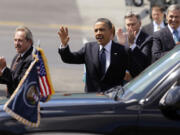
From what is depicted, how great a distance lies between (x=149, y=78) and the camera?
19.1 feet

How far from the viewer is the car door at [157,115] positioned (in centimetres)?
532

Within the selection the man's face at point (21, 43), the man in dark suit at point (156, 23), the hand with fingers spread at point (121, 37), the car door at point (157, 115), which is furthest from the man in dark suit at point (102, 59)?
the man in dark suit at point (156, 23)

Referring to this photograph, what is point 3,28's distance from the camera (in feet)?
66.1

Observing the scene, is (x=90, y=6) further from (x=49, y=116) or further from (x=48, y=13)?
(x=49, y=116)

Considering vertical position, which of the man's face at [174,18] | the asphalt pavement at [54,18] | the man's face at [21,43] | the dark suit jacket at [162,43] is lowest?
the asphalt pavement at [54,18]

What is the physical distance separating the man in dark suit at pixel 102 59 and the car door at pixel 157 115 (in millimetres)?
2149

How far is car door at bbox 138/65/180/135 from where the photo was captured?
532 cm

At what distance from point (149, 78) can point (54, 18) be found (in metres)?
16.1

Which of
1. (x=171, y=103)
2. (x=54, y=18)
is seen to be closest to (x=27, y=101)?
(x=171, y=103)

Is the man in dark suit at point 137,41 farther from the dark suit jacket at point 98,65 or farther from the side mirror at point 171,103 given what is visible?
the side mirror at point 171,103

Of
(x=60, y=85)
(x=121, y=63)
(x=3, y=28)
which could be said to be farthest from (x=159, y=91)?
(x=3, y=28)

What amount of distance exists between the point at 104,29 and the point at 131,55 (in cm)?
48

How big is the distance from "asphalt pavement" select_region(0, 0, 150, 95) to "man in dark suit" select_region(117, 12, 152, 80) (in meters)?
6.06

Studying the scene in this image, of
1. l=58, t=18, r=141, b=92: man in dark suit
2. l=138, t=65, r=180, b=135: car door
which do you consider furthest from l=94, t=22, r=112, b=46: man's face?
l=138, t=65, r=180, b=135: car door
